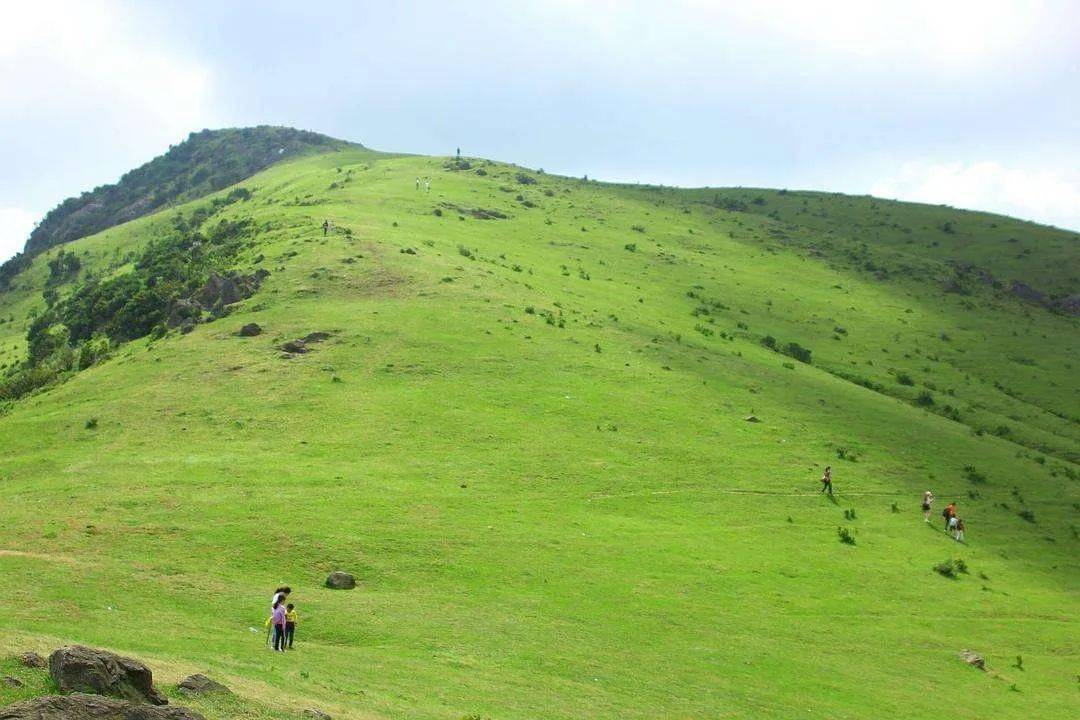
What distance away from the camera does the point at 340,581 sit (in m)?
34.6

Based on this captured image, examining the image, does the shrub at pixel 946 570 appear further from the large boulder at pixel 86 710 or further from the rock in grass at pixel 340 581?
the large boulder at pixel 86 710

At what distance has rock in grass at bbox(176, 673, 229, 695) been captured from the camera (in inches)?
765

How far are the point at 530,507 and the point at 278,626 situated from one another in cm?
1889

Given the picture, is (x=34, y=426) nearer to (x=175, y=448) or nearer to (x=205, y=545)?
(x=175, y=448)

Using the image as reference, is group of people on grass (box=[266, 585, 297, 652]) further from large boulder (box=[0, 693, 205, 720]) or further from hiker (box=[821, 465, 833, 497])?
hiker (box=[821, 465, 833, 497])

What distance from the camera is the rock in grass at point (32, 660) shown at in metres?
19.2

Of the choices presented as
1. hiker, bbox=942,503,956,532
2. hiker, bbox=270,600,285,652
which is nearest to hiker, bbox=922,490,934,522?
hiker, bbox=942,503,956,532

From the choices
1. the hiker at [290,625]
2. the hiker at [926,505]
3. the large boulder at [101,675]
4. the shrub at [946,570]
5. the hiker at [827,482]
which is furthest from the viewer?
the hiker at [827,482]

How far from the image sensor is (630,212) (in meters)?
137

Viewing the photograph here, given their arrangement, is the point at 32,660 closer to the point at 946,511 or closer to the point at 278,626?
the point at 278,626

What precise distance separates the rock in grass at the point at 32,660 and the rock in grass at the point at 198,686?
2836 mm

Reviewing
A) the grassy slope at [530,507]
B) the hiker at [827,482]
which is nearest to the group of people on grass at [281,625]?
the grassy slope at [530,507]

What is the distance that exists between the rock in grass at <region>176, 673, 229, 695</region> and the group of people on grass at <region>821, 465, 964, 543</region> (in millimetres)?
37538

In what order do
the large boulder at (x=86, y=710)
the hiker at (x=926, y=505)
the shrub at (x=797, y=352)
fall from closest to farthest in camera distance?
1. the large boulder at (x=86, y=710)
2. the hiker at (x=926, y=505)
3. the shrub at (x=797, y=352)
